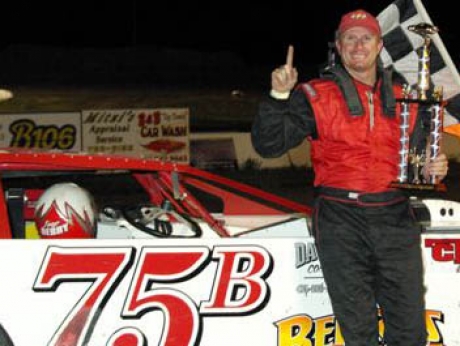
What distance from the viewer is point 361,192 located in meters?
3.61

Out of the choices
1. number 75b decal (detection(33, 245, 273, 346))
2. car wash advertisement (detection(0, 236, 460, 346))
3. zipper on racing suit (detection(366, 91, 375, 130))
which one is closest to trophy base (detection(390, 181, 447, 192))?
zipper on racing suit (detection(366, 91, 375, 130))

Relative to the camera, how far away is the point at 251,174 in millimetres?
12625

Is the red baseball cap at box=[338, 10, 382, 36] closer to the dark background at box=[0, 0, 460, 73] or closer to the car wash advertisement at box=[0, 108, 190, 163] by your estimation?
the car wash advertisement at box=[0, 108, 190, 163]

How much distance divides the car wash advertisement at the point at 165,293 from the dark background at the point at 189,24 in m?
40.7

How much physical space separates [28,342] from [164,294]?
61cm

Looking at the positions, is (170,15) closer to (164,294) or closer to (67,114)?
(67,114)

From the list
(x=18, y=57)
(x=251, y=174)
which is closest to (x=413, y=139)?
(x=251, y=174)

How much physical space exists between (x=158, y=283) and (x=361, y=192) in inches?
38.7

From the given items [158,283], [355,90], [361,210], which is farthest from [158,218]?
[355,90]

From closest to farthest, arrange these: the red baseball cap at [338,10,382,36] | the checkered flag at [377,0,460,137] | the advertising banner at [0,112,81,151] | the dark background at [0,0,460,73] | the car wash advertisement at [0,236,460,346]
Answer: the red baseball cap at [338,10,382,36] < the car wash advertisement at [0,236,460,346] < the checkered flag at [377,0,460,137] < the advertising banner at [0,112,81,151] < the dark background at [0,0,460,73]

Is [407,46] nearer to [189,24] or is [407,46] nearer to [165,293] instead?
[165,293]

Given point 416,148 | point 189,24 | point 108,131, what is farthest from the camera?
point 189,24

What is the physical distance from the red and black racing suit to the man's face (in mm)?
61

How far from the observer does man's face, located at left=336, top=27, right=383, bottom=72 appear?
3627 mm
